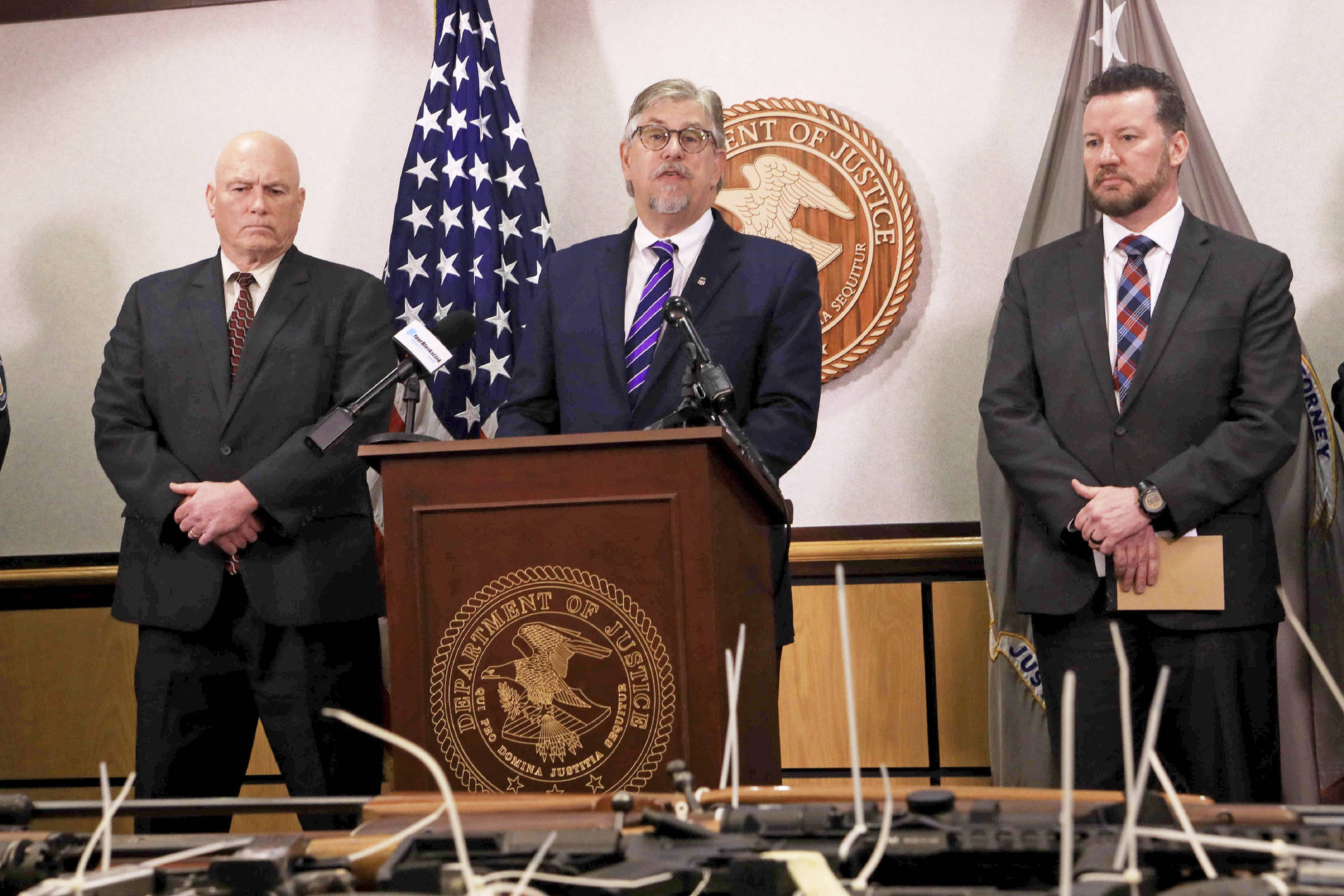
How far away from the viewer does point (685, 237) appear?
9.25 feet

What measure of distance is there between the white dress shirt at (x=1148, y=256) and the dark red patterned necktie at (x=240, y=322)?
6.07ft

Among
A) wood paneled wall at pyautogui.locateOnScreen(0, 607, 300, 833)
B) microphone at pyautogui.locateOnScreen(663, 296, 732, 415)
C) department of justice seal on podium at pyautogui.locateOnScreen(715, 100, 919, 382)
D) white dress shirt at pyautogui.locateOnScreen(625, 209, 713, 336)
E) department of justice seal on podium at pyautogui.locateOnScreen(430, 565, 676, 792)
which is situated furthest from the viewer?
wood paneled wall at pyautogui.locateOnScreen(0, 607, 300, 833)

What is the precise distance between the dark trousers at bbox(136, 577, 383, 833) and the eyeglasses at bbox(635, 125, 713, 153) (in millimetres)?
1201

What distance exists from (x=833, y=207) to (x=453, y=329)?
5.94 feet

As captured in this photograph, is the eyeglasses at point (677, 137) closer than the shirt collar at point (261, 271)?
Yes

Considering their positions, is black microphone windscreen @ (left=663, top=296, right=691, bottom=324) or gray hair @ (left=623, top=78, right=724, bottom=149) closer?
black microphone windscreen @ (left=663, top=296, right=691, bottom=324)

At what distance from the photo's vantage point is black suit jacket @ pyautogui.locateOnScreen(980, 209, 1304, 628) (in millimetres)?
2611

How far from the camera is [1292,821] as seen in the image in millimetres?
994

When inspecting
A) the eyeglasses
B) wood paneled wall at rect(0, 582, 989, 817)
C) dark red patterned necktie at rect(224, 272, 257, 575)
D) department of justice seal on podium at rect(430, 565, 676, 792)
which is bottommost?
wood paneled wall at rect(0, 582, 989, 817)

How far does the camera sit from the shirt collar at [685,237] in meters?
2.80

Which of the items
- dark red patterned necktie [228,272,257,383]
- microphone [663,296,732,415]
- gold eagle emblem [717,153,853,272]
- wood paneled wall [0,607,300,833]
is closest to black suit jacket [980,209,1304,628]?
microphone [663,296,732,415]

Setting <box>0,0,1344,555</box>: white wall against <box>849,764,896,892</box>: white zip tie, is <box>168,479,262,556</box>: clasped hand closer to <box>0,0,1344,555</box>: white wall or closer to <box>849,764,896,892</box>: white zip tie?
<box>0,0,1344,555</box>: white wall

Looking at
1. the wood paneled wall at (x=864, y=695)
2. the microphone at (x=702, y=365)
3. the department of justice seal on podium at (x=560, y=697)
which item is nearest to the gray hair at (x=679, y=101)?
the microphone at (x=702, y=365)

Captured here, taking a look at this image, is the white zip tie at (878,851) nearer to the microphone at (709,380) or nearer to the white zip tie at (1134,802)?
the white zip tie at (1134,802)
